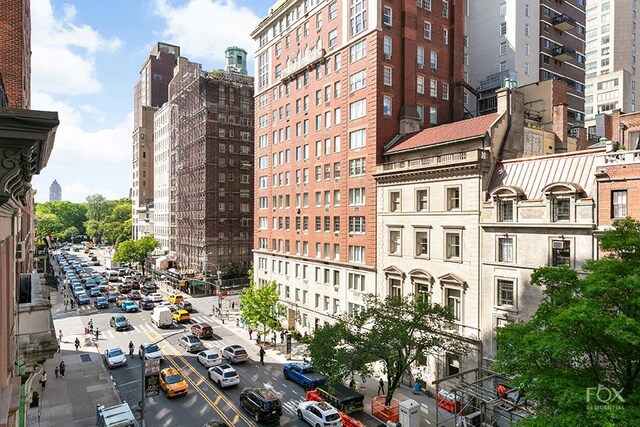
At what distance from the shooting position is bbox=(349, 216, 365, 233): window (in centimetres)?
4274

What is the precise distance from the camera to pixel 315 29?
50438 millimetres

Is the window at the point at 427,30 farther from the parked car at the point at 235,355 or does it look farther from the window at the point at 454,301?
the parked car at the point at 235,355

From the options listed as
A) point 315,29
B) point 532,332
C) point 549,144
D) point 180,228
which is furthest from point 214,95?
point 532,332

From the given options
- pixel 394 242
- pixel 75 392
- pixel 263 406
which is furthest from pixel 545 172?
pixel 75 392

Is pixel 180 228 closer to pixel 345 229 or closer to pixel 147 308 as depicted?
pixel 147 308

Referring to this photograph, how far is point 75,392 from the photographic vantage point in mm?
33812

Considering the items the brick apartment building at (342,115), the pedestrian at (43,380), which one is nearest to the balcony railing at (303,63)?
the brick apartment building at (342,115)

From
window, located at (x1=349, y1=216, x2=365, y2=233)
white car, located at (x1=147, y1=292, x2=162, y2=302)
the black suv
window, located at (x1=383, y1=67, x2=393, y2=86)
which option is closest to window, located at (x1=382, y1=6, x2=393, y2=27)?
window, located at (x1=383, y1=67, x2=393, y2=86)

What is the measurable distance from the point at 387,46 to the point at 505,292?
26.9m

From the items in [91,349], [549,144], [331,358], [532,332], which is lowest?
[91,349]

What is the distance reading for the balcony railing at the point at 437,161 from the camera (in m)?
32.2

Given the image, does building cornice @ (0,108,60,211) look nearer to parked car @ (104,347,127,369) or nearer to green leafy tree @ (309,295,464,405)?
green leafy tree @ (309,295,464,405)

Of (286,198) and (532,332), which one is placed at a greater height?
(286,198)

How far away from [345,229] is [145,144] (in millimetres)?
102689
